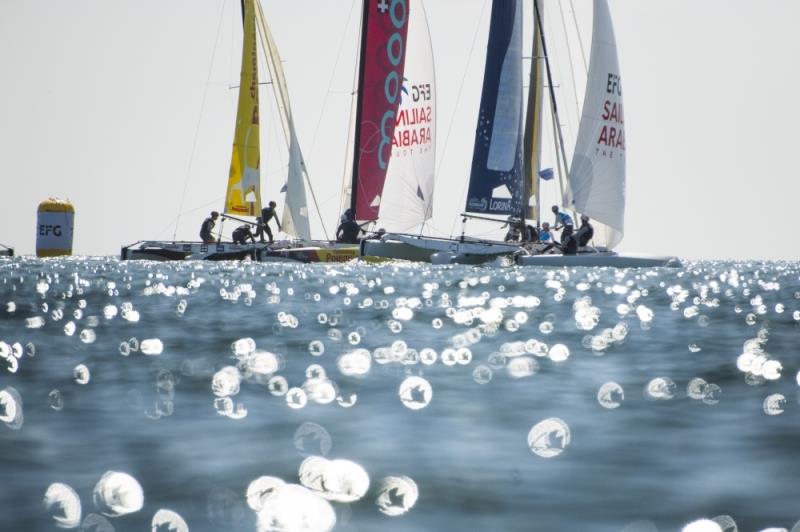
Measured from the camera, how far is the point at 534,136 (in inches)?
1879

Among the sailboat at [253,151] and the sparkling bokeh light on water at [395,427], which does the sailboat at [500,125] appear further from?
the sparkling bokeh light on water at [395,427]

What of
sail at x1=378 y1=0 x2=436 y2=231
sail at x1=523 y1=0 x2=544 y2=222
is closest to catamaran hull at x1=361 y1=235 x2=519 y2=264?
sail at x1=378 y1=0 x2=436 y2=231

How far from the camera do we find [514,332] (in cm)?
1538

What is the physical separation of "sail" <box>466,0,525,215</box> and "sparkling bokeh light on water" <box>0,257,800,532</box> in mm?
28960

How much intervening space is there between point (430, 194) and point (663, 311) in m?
27.9

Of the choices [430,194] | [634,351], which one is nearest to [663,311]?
[634,351]

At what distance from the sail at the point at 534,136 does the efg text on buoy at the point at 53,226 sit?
1601 inches

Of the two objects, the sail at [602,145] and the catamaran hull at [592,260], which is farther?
the sail at [602,145]

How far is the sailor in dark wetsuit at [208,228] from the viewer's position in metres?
47.8

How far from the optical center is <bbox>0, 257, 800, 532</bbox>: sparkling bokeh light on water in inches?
204

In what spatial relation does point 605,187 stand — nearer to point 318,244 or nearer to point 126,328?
point 318,244

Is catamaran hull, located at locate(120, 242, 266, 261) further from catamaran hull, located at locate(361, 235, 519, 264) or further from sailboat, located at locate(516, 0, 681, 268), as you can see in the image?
sailboat, located at locate(516, 0, 681, 268)

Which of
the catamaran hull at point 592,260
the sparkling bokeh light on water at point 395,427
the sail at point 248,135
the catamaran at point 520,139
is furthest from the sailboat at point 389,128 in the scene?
the sparkling bokeh light on water at point 395,427

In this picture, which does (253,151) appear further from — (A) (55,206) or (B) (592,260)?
(A) (55,206)
